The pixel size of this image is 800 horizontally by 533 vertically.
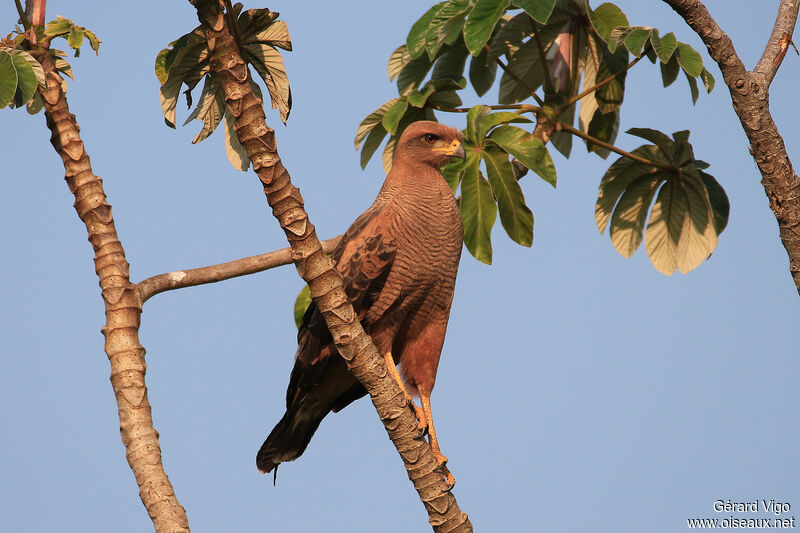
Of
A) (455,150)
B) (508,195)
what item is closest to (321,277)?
(508,195)

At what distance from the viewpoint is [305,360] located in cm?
498

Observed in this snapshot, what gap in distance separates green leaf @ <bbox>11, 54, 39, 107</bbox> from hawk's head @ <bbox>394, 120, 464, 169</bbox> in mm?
2354

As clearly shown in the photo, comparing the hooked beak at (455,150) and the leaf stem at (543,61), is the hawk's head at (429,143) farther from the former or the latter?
the leaf stem at (543,61)

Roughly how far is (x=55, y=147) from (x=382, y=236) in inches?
77.7

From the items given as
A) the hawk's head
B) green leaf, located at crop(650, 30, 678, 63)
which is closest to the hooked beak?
the hawk's head

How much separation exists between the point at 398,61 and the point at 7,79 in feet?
8.26

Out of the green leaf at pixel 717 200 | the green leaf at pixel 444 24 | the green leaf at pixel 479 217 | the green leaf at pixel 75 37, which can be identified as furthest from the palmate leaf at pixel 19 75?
the green leaf at pixel 717 200

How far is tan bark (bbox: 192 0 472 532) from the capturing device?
12.1 ft

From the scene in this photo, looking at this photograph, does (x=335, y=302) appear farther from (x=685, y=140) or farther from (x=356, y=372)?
(x=685, y=140)

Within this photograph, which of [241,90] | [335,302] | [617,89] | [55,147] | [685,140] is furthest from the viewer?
[617,89]

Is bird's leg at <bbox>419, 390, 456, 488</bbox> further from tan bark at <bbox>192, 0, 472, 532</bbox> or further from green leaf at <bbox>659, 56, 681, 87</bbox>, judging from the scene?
green leaf at <bbox>659, 56, 681, 87</bbox>

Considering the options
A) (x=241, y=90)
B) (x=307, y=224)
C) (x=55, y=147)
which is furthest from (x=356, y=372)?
(x=55, y=147)

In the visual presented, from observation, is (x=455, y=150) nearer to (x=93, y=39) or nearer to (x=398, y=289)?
(x=398, y=289)

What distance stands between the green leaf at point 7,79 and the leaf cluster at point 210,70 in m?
1.03
